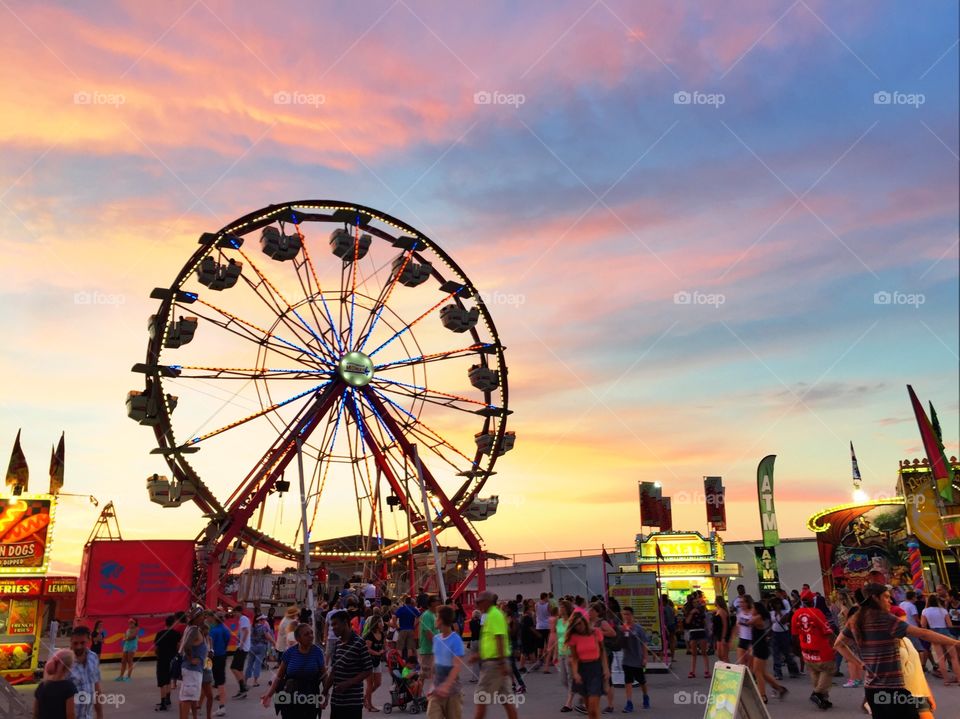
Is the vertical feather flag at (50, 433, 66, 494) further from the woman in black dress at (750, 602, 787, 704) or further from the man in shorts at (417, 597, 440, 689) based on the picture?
the woman in black dress at (750, 602, 787, 704)

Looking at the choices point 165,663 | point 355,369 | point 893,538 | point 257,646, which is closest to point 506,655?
point 165,663

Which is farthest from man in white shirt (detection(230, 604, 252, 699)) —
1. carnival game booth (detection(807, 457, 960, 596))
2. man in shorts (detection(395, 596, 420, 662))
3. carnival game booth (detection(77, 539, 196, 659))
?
carnival game booth (detection(807, 457, 960, 596))

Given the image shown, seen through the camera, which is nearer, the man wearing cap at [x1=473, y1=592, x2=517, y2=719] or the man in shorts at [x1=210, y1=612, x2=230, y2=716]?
the man wearing cap at [x1=473, y1=592, x2=517, y2=719]

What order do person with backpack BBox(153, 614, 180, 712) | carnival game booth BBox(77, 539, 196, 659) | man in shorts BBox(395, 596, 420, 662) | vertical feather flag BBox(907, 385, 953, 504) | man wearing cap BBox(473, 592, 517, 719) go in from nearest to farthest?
man wearing cap BBox(473, 592, 517, 719) < person with backpack BBox(153, 614, 180, 712) < man in shorts BBox(395, 596, 420, 662) < carnival game booth BBox(77, 539, 196, 659) < vertical feather flag BBox(907, 385, 953, 504)

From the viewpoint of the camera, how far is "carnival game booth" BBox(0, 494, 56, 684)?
17.7m

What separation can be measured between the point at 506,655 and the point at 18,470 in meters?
17.6

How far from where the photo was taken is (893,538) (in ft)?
123

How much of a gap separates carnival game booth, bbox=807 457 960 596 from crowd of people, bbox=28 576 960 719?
59.8 feet

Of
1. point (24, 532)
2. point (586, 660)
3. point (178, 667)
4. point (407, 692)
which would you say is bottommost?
point (407, 692)

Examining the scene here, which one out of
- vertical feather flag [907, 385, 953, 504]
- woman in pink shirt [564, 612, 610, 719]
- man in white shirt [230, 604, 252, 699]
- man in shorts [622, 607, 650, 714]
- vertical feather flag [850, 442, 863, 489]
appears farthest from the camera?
vertical feather flag [850, 442, 863, 489]

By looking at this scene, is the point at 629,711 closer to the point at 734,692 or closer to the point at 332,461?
the point at 734,692

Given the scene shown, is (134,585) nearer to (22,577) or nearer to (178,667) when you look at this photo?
(22,577)

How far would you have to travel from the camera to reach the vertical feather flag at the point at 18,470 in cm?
2022

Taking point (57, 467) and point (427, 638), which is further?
point (57, 467)
